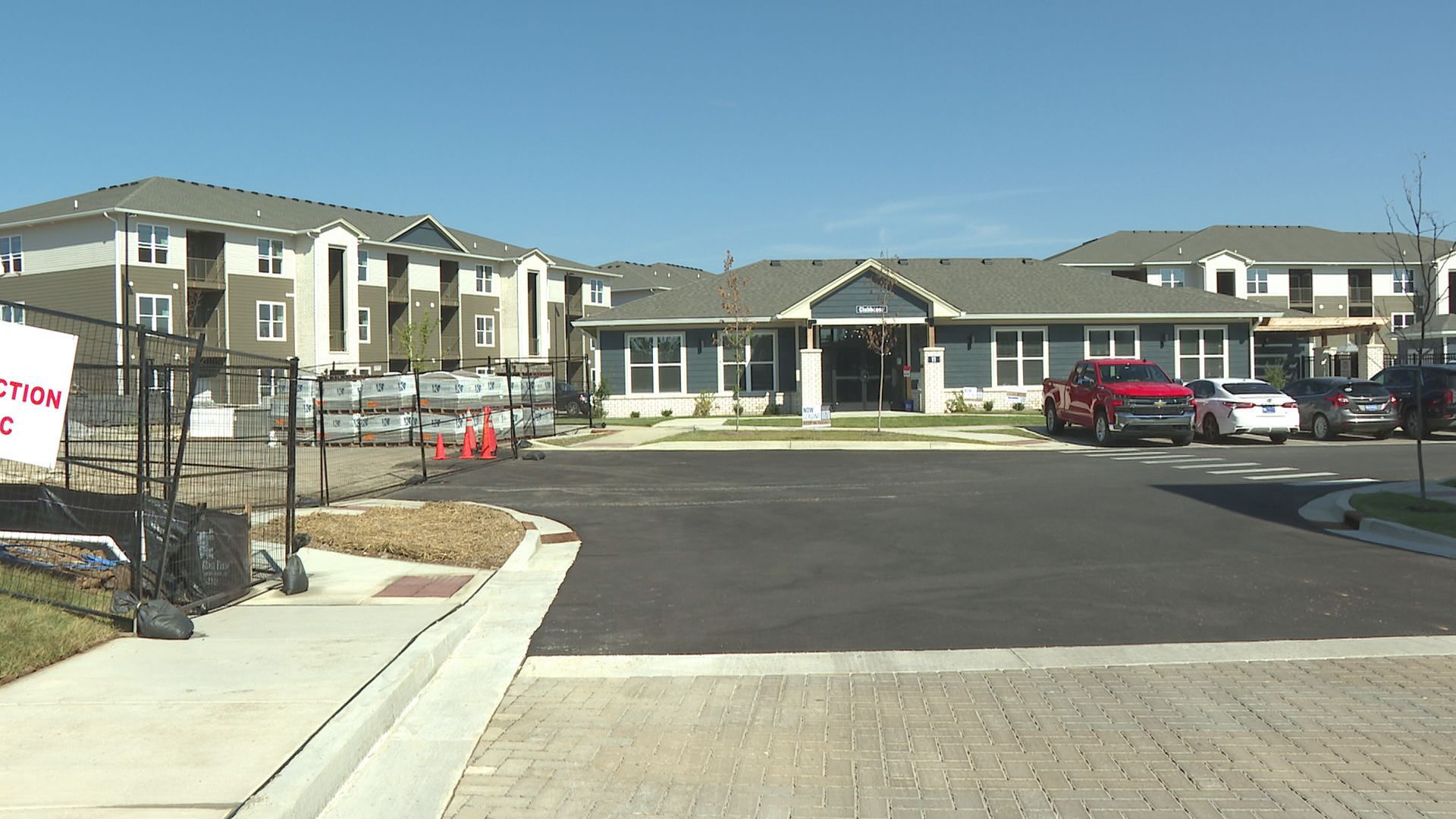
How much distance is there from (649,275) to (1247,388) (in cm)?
5589

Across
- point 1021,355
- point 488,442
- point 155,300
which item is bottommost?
point 488,442

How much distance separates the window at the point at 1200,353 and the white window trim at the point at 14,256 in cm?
4931

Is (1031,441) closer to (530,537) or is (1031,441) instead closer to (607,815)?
(530,537)

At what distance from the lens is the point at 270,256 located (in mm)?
50781

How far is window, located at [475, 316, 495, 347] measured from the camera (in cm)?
6269

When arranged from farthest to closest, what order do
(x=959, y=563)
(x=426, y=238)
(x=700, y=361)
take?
1. (x=426, y=238)
2. (x=700, y=361)
3. (x=959, y=563)

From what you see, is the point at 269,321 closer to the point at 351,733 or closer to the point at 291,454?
the point at 291,454

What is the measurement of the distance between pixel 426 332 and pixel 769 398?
22.3 metres

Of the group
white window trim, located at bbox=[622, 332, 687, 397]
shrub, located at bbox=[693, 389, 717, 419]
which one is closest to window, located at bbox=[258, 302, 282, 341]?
white window trim, located at bbox=[622, 332, 687, 397]

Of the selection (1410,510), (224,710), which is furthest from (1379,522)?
(224,710)

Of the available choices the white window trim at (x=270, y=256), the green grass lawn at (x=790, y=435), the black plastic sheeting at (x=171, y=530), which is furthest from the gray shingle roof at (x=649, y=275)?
the black plastic sheeting at (x=171, y=530)

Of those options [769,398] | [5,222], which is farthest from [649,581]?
[5,222]

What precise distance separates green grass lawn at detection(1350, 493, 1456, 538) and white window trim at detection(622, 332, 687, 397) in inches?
1098

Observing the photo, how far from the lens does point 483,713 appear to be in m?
6.30
